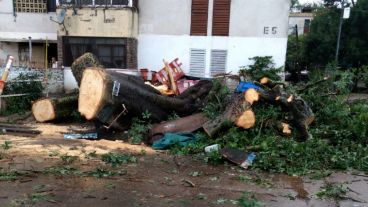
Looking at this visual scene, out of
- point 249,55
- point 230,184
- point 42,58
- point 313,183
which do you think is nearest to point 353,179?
point 313,183

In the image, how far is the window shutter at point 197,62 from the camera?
15.8 m

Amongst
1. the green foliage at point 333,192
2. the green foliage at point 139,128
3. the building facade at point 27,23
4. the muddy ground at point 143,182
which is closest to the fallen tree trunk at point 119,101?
the green foliage at point 139,128

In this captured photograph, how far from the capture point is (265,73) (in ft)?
48.1

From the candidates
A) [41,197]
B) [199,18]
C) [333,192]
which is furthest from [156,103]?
[199,18]

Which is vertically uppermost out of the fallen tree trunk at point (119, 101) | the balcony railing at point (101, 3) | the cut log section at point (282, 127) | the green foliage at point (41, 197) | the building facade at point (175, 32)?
the balcony railing at point (101, 3)

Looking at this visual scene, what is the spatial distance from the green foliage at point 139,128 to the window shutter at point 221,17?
7.76 metres

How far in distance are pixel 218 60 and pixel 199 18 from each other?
A: 76.3 inches

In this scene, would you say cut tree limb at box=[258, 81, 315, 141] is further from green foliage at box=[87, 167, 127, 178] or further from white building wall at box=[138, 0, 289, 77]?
white building wall at box=[138, 0, 289, 77]

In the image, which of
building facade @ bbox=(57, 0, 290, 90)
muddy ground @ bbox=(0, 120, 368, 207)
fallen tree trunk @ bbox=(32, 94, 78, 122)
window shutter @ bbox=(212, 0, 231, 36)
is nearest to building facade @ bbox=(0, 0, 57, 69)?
building facade @ bbox=(57, 0, 290, 90)

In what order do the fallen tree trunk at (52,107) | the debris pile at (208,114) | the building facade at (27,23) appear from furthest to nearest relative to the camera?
the building facade at (27,23)
the fallen tree trunk at (52,107)
the debris pile at (208,114)

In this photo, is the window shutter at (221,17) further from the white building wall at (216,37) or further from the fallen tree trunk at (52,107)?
the fallen tree trunk at (52,107)

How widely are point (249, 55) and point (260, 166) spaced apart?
9588 mm

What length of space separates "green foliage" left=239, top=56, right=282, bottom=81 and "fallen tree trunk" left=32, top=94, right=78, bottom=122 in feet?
23.5

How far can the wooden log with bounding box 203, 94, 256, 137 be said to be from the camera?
779 centimetres
